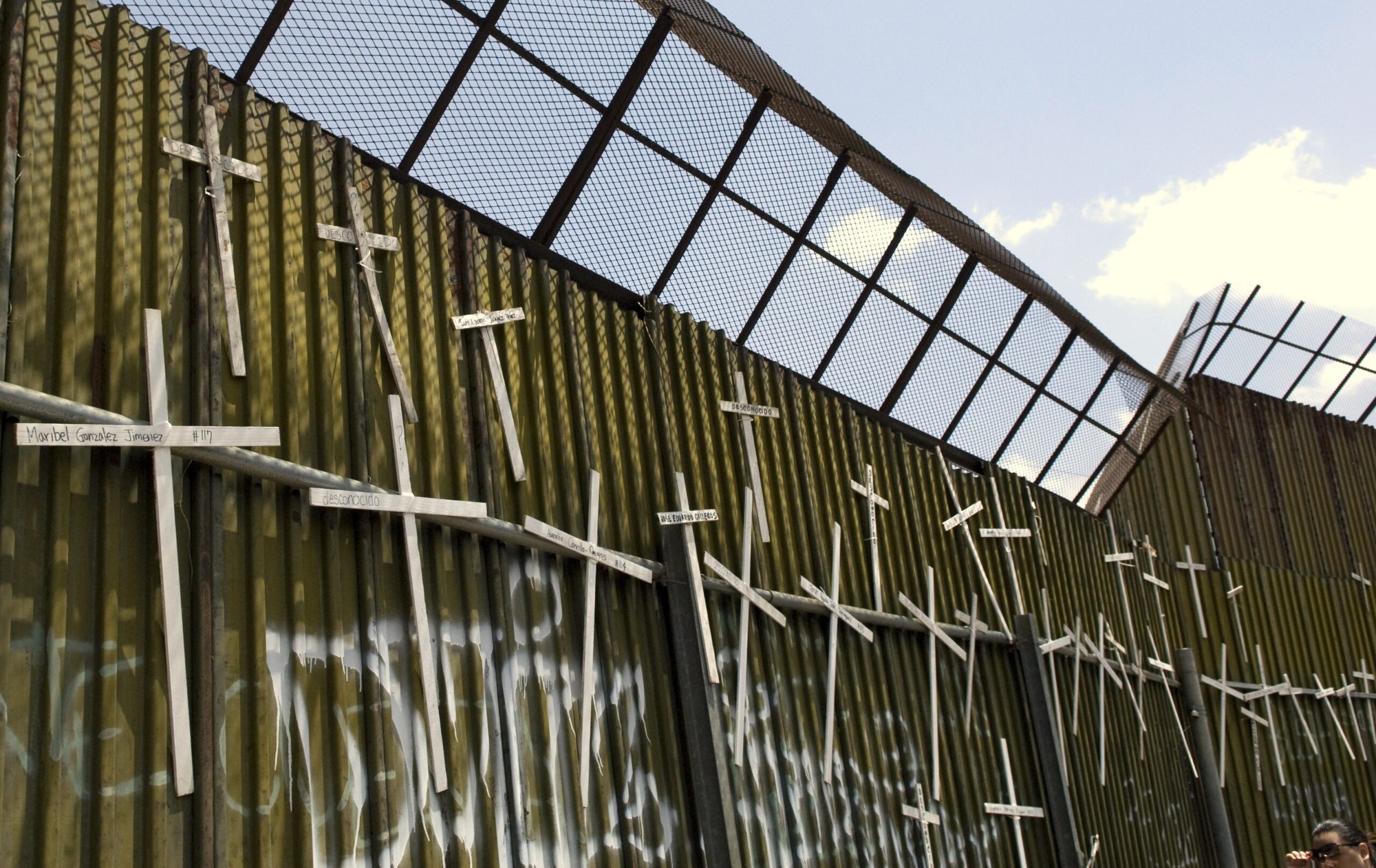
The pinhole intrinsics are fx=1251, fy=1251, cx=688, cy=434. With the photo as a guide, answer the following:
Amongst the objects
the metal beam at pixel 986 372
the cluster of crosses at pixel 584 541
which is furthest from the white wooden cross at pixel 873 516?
the metal beam at pixel 986 372

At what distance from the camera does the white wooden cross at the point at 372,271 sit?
271 inches

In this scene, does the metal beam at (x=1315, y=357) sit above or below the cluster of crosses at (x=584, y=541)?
above

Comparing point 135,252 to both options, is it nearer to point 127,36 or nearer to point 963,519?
point 127,36

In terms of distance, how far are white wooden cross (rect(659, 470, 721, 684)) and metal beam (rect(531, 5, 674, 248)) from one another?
1.96m

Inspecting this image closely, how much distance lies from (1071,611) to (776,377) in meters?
5.76

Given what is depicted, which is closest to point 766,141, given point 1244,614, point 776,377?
point 776,377

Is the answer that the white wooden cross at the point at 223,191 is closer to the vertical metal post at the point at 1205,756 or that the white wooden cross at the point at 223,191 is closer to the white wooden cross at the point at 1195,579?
the vertical metal post at the point at 1205,756

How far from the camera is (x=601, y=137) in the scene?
28.9ft

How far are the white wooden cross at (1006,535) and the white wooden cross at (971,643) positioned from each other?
2.20ft

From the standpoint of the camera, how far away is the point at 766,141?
32.9ft

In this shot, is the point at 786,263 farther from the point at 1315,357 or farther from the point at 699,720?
the point at 1315,357

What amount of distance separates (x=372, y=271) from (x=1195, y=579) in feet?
49.9

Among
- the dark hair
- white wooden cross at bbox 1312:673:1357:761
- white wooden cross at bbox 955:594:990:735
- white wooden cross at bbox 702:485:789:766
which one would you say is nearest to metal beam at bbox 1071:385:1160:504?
white wooden cross at bbox 955:594:990:735

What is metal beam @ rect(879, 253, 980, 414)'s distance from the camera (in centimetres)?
1245
